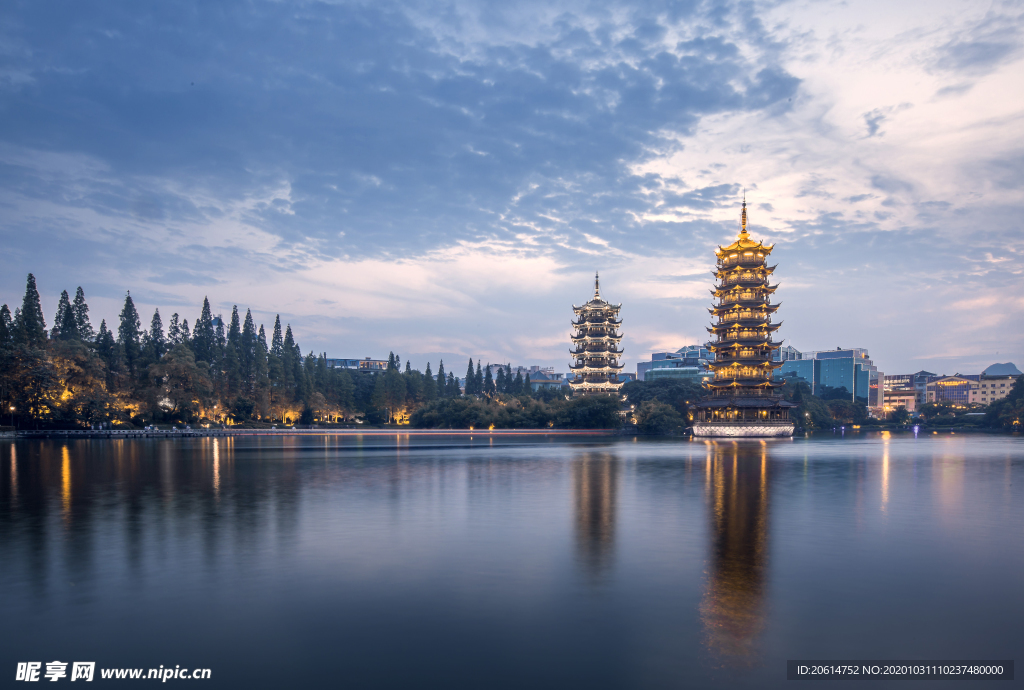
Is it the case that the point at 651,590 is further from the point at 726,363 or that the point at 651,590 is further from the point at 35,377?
the point at 726,363

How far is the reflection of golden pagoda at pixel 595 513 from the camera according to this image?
12.2 meters

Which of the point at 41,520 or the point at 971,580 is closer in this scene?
the point at 971,580

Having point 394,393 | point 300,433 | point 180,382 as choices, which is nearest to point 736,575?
point 180,382

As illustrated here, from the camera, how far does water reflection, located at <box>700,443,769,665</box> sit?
25.2 feet

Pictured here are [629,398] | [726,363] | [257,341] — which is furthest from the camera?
[629,398]

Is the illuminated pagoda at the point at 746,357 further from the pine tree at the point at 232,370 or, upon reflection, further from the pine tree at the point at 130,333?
the pine tree at the point at 130,333

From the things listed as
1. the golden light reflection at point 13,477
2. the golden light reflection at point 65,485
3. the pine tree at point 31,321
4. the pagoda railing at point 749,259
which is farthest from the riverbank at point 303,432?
the golden light reflection at point 65,485

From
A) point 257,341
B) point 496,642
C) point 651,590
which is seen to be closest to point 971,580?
point 651,590

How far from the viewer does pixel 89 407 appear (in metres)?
67.7

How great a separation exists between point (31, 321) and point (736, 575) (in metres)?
80.0

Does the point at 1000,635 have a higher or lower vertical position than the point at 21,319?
lower

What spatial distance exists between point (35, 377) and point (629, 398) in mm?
84651

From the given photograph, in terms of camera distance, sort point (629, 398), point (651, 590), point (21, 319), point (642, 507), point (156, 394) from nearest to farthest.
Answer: point (651, 590) < point (642, 507) < point (21, 319) < point (156, 394) < point (629, 398)

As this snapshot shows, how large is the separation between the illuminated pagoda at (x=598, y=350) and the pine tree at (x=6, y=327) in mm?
85640
